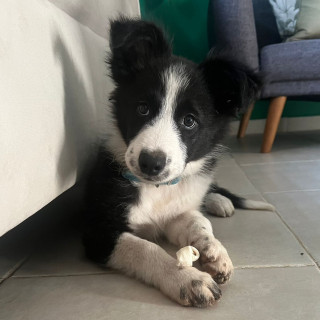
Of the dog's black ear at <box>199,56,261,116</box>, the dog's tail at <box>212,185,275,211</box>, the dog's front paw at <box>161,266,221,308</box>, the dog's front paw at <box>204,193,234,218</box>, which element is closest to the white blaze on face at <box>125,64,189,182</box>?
the dog's black ear at <box>199,56,261,116</box>

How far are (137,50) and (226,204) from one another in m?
0.90

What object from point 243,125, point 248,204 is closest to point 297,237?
point 248,204

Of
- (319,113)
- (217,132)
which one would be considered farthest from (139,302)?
(319,113)

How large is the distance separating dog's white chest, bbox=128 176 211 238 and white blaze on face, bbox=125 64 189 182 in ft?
0.77

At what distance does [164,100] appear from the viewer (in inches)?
53.9

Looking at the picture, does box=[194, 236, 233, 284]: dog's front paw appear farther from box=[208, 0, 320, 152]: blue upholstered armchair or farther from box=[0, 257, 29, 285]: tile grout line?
box=[208, 0, 320, 152]: blue upholstered armchair

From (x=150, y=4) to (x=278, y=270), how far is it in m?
3.72

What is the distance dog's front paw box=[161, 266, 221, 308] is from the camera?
104 cm

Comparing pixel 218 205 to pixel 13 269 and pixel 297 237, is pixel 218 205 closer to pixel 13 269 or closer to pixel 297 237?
pixel 297 237

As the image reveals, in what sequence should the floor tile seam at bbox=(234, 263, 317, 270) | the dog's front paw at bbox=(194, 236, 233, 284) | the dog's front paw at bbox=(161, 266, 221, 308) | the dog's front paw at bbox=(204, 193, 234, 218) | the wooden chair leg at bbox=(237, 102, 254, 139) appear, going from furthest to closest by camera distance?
the wooden chair leg at bbox=(237, 102, 254, 139)
the dog's front paw at bbox=(204, 193, 234, 218)
the floor tile seam at bbox=(234, 263, 317, 270)
the dog's front paw at bbox=(194, 236, 233, 284)
the dog's front paw at bbox=(161, 266, 221, 308)

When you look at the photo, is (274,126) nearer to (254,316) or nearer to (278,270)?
(278,270)

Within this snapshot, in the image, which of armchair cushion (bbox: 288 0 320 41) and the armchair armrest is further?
armchair cushion (bbox: 288 0 320 41)

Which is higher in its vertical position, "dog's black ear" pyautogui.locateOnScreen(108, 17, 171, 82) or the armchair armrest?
"dog's black ear" pyautogui.locateOnScreen(108, 17, 171, 82)

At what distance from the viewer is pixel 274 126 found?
3379 millimetres
